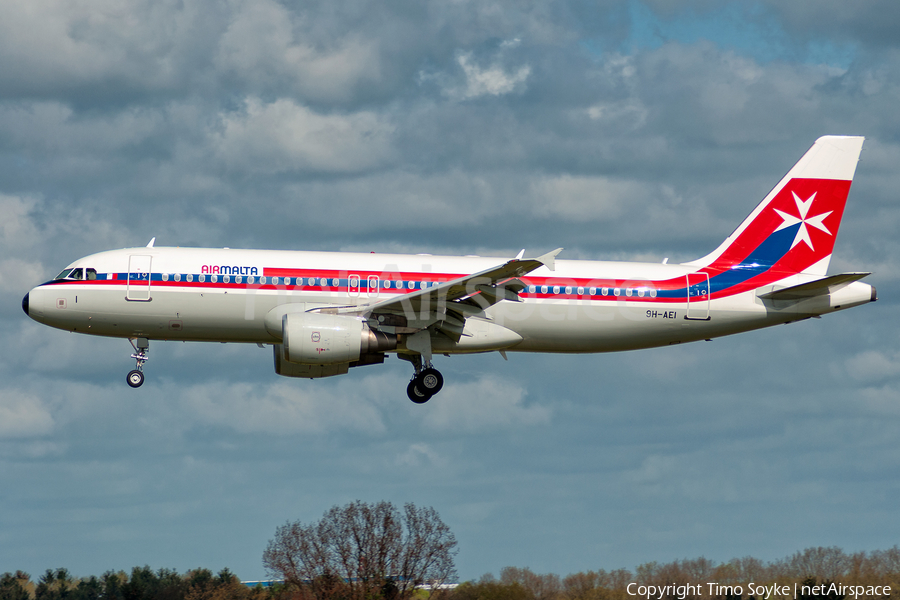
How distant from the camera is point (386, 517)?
254ft

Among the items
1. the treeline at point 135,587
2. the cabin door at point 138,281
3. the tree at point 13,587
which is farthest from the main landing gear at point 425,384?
the tree at point 13,587

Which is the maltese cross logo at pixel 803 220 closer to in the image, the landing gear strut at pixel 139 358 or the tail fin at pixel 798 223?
the tail fin at pixel 798 223

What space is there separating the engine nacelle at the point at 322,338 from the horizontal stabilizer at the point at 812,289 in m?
16.8

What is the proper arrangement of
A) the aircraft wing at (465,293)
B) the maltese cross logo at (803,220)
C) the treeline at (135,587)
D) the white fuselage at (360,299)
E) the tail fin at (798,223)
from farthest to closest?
1. the treeline at (135,587)
2. the maltese cross logo at (803,220)
3. the tail fin at (798,223)
4. the white fuselage at (360,299)
5. the aircraft wing at (465,293)

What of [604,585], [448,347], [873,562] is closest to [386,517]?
[604,585]

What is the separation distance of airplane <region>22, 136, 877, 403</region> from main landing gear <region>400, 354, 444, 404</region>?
0.05 meters

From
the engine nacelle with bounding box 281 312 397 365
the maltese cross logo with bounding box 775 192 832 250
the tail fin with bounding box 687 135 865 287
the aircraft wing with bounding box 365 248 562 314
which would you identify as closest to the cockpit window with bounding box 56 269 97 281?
the engine nacelle with bounding box 281 312 397 365

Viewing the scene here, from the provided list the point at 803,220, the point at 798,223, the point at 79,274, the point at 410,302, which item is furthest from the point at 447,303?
the point at 803,220

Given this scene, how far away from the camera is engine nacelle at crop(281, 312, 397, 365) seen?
39125 mm

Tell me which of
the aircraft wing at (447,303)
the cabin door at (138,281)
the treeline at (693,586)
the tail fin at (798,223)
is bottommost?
the treeline at (693,586)

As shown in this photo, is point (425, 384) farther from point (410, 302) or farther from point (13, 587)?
point (13, 587)

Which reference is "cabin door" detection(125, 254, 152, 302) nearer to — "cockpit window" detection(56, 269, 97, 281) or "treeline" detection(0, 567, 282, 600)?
"cockpit window" detection(56, 269, 97, 281)

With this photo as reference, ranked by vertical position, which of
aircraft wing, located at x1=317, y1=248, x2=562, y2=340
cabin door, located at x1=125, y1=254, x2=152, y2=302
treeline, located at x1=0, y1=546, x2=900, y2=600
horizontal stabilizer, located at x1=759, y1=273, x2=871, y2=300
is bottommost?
treeline, located at x1=0, y1=546, x2=900, y2=600

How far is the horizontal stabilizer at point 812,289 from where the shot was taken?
137 feet
